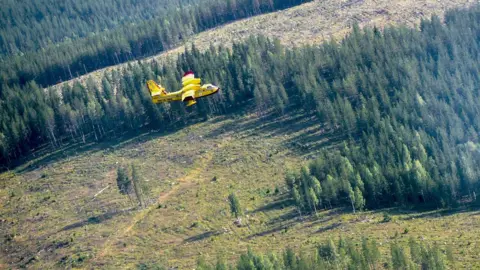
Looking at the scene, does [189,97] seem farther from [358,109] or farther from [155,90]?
[358,109]

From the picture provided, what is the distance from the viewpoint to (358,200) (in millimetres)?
124438

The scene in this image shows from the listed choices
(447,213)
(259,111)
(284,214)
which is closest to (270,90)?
(259,111)

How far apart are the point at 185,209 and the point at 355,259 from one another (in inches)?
1998

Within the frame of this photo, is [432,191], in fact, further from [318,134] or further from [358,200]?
[318,134]

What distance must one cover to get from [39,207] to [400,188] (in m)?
73.1

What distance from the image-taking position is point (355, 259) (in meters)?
91.1

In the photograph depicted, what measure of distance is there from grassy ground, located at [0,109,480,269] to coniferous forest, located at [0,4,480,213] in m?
5.34

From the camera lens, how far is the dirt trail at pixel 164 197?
125650 mm

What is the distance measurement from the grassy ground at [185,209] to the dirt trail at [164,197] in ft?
0.80

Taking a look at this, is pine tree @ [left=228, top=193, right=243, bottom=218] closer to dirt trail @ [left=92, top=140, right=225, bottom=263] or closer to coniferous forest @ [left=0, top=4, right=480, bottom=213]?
coniferous forest @ [left=0, top=4, right=480, bottom=213]

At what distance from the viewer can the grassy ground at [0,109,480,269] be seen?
380ft

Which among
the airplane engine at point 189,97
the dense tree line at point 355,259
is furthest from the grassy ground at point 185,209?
the airplane engine at point 189,97

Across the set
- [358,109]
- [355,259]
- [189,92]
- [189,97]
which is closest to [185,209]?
[189,97]

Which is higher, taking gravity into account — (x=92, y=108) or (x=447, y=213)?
(x=92, y=108)
